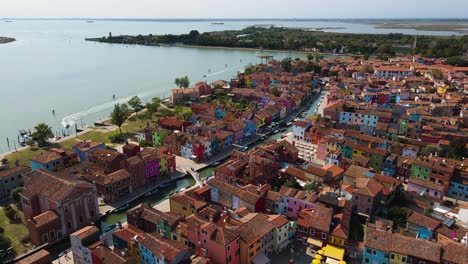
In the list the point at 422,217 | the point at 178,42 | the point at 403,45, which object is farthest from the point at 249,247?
the point at 178,42

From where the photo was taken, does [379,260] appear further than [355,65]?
No

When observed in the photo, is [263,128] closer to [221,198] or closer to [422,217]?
[221,198]

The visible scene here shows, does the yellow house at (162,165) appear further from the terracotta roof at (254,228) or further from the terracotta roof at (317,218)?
the terracotta roof at (317,218)

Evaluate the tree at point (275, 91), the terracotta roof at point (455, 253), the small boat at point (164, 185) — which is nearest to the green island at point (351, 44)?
the tree at point (275, 91)

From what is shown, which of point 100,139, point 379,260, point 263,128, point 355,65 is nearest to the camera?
point 379,260

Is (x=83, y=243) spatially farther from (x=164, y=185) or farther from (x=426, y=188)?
(x=426, y=188)

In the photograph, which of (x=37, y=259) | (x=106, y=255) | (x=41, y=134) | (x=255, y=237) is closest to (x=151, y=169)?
(x=37, y=259)

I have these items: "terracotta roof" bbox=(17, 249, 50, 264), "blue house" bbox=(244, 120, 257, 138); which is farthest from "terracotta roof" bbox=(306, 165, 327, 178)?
"terracotta roof" bbox=(17, 249, 50, 264)

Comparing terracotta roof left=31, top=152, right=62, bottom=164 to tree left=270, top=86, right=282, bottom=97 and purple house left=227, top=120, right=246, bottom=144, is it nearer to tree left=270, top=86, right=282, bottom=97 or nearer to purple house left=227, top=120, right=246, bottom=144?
purple house left=227, top=120, right=246, bottom=144
